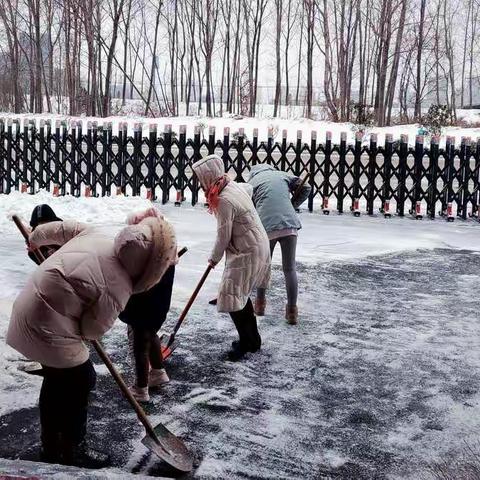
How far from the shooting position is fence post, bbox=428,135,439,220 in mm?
12390

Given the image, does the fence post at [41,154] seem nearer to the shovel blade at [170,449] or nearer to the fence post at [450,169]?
the fence post at [450,169]

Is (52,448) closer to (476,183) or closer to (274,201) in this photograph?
(274,201)

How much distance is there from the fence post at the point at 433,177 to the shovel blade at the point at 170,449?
970 cm

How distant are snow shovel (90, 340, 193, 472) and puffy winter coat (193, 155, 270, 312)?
1536mm

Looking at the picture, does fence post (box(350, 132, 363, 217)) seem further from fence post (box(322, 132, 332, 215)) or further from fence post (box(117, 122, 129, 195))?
fence post (box(117, 122, 129, 195))

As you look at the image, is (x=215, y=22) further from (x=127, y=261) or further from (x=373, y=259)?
(x=127, y=261)

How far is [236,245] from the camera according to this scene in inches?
208

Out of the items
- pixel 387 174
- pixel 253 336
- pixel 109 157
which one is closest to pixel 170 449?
pixel 253 336

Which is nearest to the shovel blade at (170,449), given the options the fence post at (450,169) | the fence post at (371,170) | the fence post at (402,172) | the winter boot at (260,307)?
the winter boot at (260,307)

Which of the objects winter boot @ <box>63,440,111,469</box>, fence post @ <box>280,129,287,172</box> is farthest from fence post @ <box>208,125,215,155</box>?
winter boot @ <box>63,440,111,469</box>

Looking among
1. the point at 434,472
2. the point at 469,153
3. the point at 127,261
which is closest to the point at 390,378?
the point at 434,472

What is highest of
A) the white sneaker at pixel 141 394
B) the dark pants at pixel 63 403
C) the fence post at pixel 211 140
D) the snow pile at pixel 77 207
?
the fence post at pixel 211 140

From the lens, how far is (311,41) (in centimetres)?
3044

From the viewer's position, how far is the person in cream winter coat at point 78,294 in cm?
319
